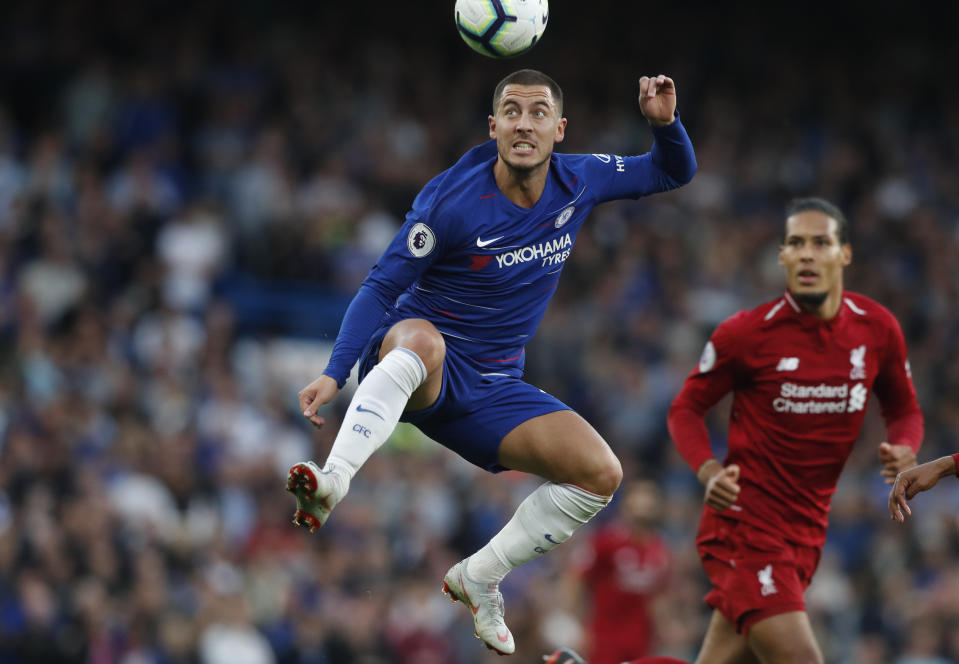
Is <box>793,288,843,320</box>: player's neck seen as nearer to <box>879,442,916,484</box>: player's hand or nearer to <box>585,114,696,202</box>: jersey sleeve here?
<box>879,442,916,484</box>: player's hand

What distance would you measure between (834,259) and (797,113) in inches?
477

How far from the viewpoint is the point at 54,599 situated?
32.0 feet

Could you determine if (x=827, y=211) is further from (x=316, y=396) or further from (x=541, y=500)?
(x=316, y=396)

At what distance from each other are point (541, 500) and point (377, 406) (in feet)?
3.13

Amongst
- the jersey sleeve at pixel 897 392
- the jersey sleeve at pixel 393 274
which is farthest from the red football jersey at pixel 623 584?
the jersey sleeve at pixel 393 274

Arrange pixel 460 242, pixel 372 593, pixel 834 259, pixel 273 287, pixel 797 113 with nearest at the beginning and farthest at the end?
pixel 460 242 → pixel 834 259 → pixel 372 593 → pixel 273 287 → pixel 797 113

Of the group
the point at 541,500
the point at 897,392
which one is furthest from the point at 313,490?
the point at 897,392

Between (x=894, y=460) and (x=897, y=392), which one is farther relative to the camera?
(x=897, y=392)

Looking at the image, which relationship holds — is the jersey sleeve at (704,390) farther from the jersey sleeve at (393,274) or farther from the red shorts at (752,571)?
the jersey sleeve at (393,274)

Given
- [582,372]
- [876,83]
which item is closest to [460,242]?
[582,372]

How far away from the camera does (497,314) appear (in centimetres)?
614

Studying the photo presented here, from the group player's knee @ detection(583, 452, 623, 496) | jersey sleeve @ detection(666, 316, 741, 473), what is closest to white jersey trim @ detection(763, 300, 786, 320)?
jersey sleeve @ detection(666, 316, 741, 473)

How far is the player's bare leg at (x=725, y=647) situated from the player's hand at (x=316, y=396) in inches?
85.4

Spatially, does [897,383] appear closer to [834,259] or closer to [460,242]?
[834,259]
